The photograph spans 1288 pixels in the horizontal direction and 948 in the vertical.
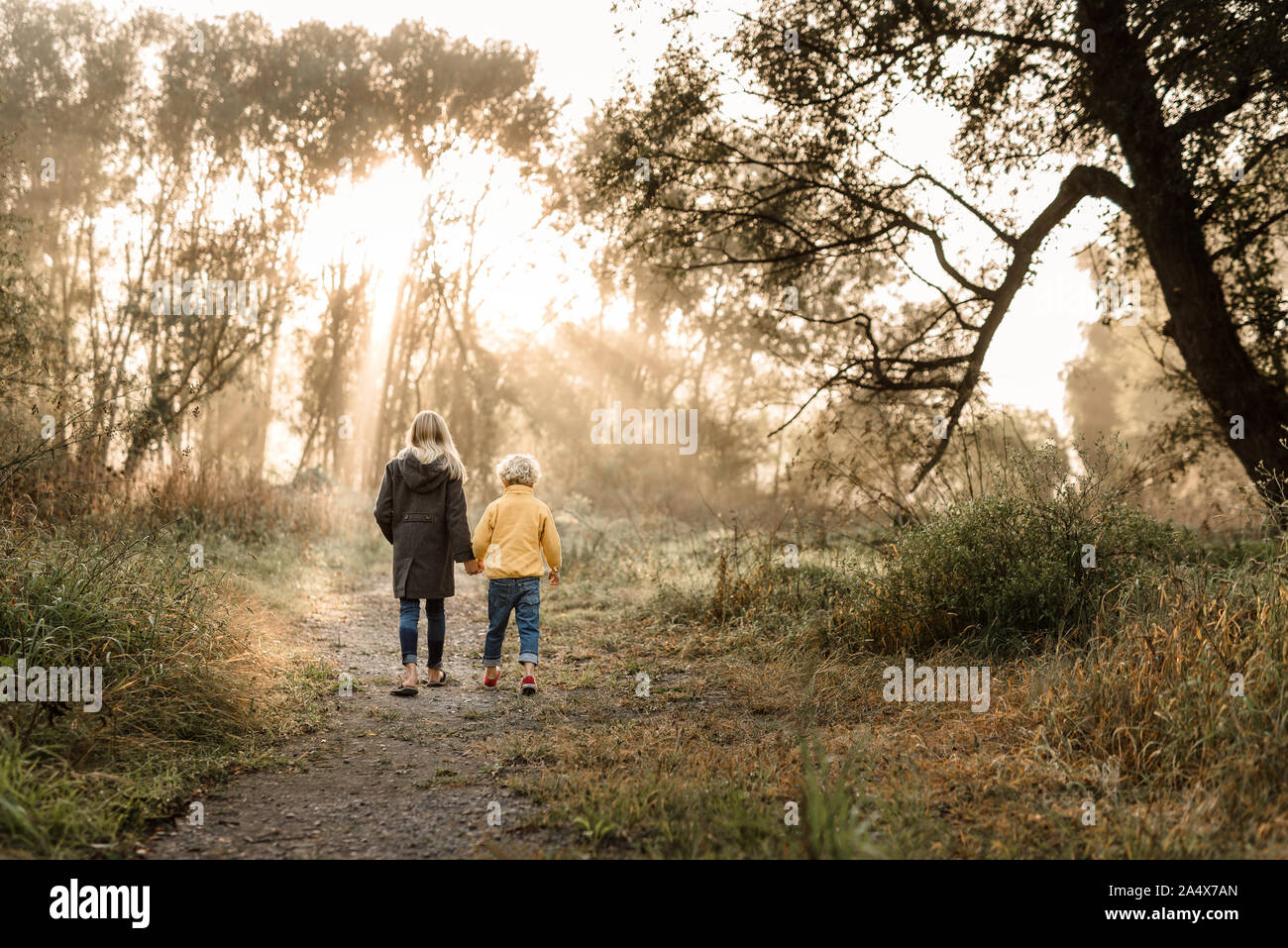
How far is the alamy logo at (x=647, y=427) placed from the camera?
28.6 m

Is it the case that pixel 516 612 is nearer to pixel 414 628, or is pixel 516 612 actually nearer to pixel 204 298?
pixel 414 628

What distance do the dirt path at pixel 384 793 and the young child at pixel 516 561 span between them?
38cm

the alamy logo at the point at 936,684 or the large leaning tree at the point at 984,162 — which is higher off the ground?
the large leaning tree at the point at 984,162

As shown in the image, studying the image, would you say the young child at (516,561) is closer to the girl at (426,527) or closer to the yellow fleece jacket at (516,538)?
the yellow fleece jacket at (516,538)

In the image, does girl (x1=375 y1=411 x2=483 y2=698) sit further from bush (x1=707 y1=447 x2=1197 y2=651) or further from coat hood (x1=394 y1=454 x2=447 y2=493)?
bush (x1=707 y1=447 x2=1197 y2=651)

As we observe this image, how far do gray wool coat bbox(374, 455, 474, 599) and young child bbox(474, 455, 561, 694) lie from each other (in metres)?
0.23

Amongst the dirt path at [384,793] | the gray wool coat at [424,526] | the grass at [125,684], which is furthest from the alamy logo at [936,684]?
the grass at [125,684]

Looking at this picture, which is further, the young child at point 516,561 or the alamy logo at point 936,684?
the young child at point 516,561

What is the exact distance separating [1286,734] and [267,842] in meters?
4.38

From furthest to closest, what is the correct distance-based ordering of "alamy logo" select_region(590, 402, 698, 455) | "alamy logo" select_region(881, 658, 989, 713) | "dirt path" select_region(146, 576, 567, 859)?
1. "alamy logo" select_region(590, 402, 698, 455)
2. "alamy logo" select_region(881, 658, 989, 713)
3. "dirt path" select_region(146, 576, 567, 859)

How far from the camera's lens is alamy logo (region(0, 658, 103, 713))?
3.96 m

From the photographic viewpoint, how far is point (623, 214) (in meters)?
9.23
